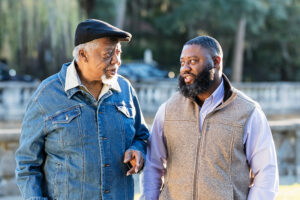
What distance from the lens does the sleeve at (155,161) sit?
10.6 ft

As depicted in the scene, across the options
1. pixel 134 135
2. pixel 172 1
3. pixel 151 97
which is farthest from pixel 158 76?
pixel 134 135

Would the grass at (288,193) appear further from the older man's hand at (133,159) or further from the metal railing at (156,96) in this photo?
the metal railing at (156,96)

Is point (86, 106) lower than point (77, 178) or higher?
higher

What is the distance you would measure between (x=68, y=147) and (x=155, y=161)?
66 cm

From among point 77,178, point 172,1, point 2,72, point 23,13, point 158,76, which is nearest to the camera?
point 77,178

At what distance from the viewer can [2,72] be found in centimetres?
2103

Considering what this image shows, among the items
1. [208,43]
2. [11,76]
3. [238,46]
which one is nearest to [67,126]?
[208,43]

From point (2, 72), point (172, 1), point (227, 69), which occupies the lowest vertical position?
point (227, 69)

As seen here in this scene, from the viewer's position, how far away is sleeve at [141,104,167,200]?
10.6ft

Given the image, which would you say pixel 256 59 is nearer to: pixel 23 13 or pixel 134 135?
pixel 23 13

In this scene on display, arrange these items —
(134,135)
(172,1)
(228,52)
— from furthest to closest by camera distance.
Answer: (228,52)
(172,1)
(134,135)

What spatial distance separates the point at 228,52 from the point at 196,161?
109 feet

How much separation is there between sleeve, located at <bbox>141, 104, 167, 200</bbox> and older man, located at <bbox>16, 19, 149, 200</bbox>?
224mm

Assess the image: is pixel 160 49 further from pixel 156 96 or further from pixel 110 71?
pixel 110 71
